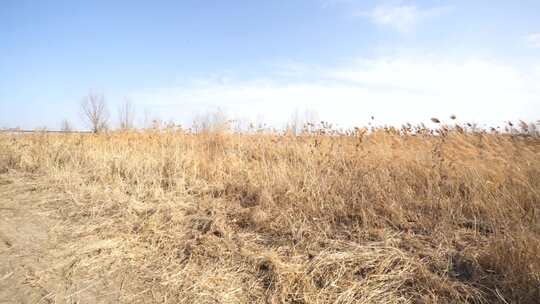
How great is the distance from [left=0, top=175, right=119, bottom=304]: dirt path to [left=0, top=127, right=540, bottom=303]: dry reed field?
0.02 metres

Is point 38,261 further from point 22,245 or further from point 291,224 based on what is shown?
point 291,224

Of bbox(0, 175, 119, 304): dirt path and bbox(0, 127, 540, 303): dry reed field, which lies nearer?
bbox(0, 127, 540, 303): dry reed field

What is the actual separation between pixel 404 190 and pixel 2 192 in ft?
18.6

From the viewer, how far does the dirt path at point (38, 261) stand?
2533 mm

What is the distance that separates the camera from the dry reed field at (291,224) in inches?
95.6

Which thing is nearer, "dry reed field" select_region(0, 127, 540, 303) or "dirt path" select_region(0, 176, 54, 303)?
"dry reed field" select_region(0, 127, 540, 303)

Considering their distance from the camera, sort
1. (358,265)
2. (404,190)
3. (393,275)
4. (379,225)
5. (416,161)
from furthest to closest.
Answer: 1. (416,161)
2. (404,190)
3. (379,225)
4. (358,265)
5. (393,275)

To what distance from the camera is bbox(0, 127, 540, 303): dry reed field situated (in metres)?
2.43

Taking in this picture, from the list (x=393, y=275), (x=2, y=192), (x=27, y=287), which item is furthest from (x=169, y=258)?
(x=2, y=192)

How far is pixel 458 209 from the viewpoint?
134 inches

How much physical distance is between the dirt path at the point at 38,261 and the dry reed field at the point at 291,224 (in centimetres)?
2

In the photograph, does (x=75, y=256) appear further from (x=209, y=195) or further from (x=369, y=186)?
(x=369, y=186)

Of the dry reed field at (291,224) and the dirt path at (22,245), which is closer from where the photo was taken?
the dry reed field at (291,224)

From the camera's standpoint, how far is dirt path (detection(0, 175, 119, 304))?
8.31ft
